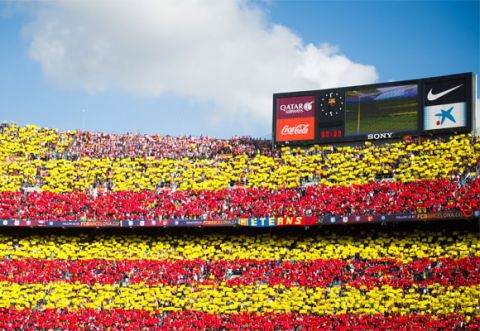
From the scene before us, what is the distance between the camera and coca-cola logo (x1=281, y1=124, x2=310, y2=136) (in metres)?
49.2

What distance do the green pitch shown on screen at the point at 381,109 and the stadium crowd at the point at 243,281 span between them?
7.17 meters

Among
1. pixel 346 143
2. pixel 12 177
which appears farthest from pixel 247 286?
pixel 12 177

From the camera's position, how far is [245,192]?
4772cm

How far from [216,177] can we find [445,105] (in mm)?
14742

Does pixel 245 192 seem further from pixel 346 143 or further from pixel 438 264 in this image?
pixel 438 264

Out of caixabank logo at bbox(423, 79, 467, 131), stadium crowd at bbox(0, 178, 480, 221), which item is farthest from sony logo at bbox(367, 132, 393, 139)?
stadium crowd at bbox(0, 178, 480, 221)

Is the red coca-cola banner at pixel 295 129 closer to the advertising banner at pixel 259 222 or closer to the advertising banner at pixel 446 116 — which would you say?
the advertising banner at pixel 446 116

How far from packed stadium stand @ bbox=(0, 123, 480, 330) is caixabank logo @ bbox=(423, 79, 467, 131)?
89 centimetres

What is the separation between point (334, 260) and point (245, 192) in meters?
7.67

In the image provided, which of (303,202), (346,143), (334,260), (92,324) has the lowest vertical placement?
(92,324)

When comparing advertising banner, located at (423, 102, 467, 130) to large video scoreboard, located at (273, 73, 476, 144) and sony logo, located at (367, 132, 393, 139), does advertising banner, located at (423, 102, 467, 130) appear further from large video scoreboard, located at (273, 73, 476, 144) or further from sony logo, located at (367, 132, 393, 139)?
sony logo, located at (367, 132, 393, 139)

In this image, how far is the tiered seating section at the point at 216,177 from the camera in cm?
4381

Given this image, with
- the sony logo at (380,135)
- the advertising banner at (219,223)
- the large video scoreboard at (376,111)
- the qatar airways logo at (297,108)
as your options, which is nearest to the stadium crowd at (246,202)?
the advertising banner at (219,223)

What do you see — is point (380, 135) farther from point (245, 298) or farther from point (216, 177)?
point (245, 298)
